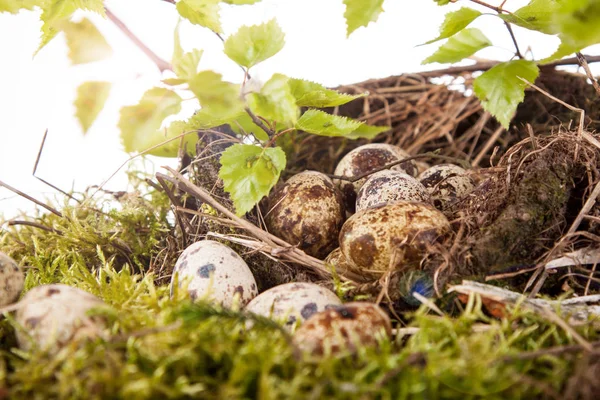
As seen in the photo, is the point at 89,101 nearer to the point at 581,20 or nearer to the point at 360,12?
the point at 360,12

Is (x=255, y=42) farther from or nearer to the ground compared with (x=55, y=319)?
farther from the ground

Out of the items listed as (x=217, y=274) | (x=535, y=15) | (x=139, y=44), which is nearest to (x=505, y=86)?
(x=535, y=15)

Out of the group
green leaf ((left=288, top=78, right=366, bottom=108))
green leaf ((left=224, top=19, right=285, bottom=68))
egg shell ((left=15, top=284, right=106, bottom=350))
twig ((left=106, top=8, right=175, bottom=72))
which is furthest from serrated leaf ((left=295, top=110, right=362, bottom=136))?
egg shell ((left=15, top=284, right=106, bottom=350))

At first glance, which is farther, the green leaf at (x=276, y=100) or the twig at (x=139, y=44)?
the twig at (x=139, y=44)

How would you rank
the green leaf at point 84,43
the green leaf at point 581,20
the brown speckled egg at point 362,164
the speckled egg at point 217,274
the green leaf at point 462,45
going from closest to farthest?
the green leaf at point 581,20
the green leaf at point 84,43
the speckled egg at point 217,274
the green leaf at point 462,45
the brown speckled egg at point 362,164

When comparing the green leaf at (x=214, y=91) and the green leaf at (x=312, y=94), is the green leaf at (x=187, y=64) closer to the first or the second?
the green leaf at (x=214, y=91)

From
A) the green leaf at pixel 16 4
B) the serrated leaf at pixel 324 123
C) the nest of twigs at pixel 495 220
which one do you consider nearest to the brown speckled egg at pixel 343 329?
the nest of twigs at pixel 495 220
